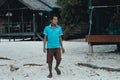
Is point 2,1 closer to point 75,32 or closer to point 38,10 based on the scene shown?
point 38,10

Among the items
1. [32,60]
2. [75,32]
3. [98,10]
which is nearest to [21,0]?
[75,32]

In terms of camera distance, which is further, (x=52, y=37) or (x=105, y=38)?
(x=105, y=38)

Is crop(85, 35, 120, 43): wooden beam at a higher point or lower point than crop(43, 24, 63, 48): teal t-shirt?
lower

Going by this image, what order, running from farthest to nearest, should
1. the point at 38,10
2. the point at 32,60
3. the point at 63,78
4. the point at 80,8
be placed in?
the point at 38,10 < the point at 80,8 < the point at 32,60 < the point at 63,78

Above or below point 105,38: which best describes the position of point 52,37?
above

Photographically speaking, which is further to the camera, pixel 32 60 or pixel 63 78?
pixel 32 60

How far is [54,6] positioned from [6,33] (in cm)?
491

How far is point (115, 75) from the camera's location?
39.2 feet

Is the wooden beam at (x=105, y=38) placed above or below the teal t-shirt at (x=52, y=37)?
below

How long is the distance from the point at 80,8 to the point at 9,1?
1550cm

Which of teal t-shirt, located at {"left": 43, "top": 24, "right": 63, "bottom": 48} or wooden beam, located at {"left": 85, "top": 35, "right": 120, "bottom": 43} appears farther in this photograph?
wooden beam, located at {"left": 85, "top": 35, "right": 120, "bottom": 43}

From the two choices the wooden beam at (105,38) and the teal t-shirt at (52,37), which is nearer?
the teal t-shirt at (52,37)

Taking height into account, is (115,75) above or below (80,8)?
below

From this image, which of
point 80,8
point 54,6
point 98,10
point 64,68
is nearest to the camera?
point 64,68
